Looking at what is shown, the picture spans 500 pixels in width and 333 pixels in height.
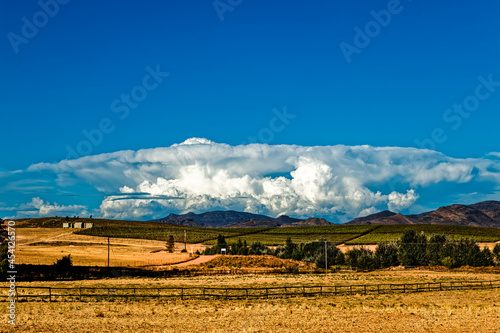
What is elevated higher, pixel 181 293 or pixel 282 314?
pixel 181 293

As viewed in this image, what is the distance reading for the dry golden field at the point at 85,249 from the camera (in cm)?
10888

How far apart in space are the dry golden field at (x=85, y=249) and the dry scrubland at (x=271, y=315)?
203 ft

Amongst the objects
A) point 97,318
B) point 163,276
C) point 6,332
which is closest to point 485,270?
point 163,276

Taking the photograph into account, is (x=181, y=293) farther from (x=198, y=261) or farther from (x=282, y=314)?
(x=198, y=261)

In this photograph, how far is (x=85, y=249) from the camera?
443ft

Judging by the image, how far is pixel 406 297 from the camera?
52.5 m

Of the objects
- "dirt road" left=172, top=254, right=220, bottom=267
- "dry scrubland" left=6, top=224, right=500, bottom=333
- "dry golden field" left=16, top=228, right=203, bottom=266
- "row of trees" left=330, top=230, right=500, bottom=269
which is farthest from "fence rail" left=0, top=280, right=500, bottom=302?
"dirt road" left=172, top=254, right=220, bottom=267

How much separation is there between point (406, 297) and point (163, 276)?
45.6 metres

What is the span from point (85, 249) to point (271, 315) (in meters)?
106

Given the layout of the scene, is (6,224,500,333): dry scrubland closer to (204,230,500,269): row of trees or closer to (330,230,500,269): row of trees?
(330,230,500,269): row of trees

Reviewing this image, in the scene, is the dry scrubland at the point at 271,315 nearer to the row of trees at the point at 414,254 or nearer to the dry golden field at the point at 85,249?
the row of trees at the point at 414,254

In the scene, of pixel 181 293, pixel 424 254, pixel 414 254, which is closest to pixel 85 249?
pixel 414 254

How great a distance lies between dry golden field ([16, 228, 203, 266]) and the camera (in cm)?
10888

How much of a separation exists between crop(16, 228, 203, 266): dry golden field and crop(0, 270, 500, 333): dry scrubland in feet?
203
